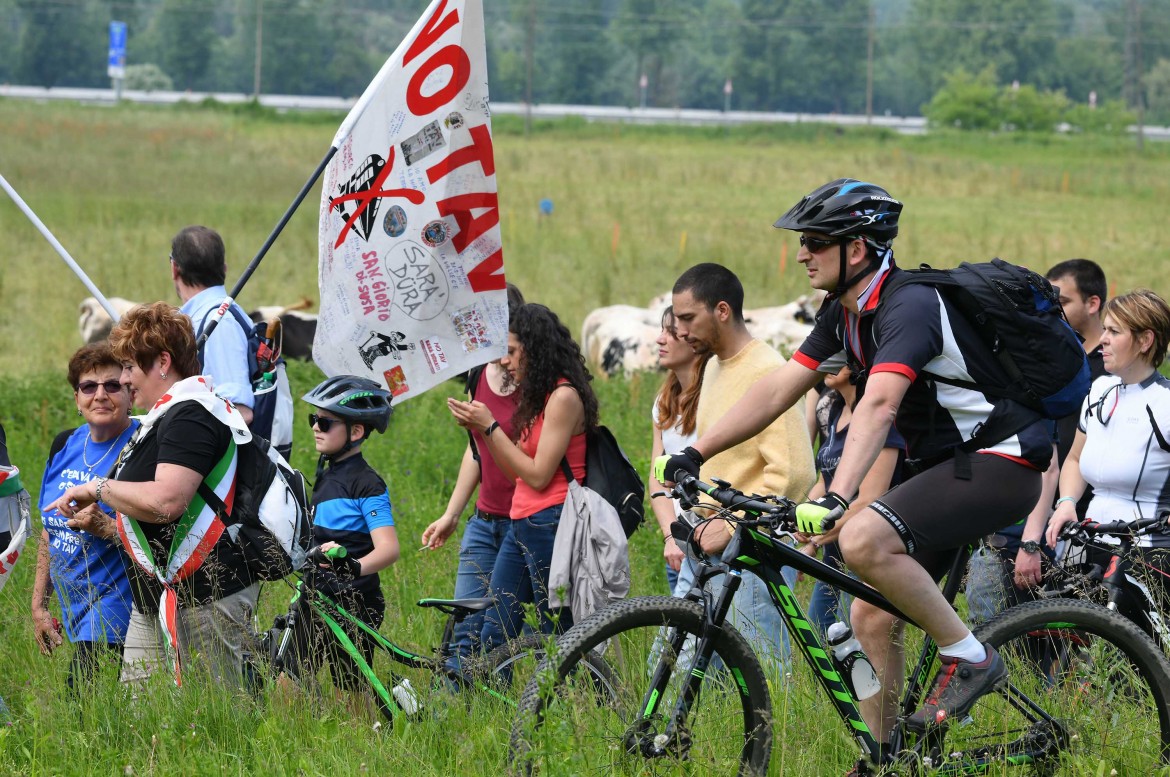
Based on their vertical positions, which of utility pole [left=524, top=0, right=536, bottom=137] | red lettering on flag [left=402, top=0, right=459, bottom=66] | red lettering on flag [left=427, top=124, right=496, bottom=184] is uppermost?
utility pole [left=524, top=0, right=536, bottom=137]

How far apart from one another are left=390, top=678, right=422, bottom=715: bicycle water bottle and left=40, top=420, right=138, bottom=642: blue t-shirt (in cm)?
112

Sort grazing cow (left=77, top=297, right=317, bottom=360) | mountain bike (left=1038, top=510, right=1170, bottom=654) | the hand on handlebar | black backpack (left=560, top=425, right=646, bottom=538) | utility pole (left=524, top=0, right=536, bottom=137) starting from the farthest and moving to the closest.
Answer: utility pole (left=524, top=0, right=536, bottom=137) < grazing cow (left=77, top=297, right=317, bottom=360) < black backpack (left=560, top=425, right=646, bottom=538) < mountain bike (left=1038, top=510, right=1170, bottom=654) < the hand on handlebar

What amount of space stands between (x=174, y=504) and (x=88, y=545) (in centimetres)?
86

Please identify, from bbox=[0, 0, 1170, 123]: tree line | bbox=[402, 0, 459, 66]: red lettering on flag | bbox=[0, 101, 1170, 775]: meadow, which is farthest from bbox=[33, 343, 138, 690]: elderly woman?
bbox=[0, 0, 1170, 123]: tree line

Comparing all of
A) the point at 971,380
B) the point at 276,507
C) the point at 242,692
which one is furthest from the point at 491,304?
the point at 971,380

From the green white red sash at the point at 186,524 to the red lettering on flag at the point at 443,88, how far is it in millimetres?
1765

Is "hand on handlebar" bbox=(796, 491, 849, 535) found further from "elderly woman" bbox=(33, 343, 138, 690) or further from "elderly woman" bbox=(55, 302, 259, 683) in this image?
"elderly woman" bbox=(33, 343, 138, 690)

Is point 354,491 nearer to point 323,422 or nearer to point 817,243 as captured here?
point 323,422

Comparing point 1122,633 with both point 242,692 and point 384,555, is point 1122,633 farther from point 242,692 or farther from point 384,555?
point 242,692

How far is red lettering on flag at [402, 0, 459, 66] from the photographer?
19.3 feet

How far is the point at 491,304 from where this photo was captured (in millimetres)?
5984

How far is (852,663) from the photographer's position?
418 cm

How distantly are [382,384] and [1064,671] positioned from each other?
2950 millimetres

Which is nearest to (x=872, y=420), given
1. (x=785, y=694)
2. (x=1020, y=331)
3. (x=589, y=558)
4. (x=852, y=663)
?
(x=1020, y=331)
